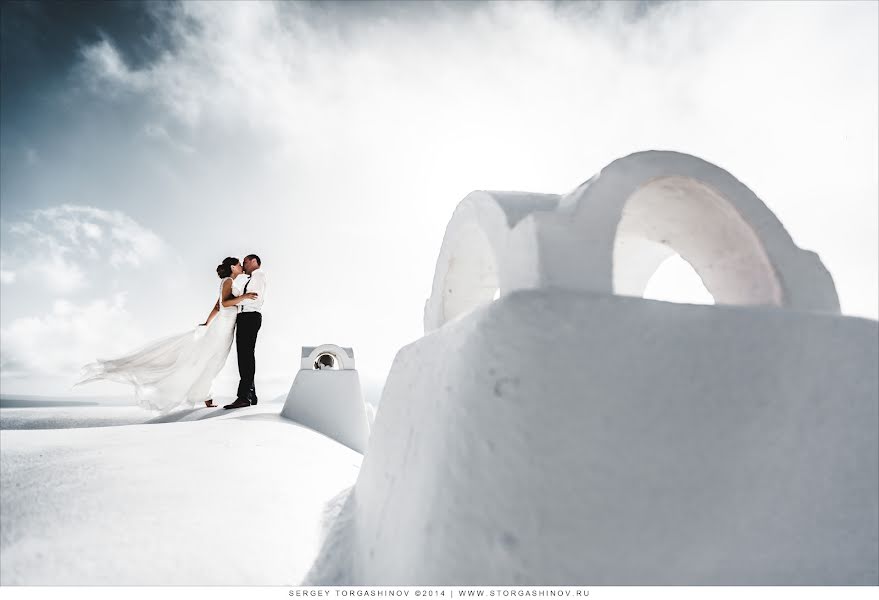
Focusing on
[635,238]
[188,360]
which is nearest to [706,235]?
[635,238]

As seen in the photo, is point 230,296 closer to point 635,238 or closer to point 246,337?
point 246,337

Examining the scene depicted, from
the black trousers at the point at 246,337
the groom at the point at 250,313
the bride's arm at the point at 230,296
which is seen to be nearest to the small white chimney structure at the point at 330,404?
the black trousers at the point at 246,337

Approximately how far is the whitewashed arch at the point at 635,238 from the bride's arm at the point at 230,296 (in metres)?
4.03

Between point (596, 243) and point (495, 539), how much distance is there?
141 centimetres

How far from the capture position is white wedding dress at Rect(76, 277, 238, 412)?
642 centimetres

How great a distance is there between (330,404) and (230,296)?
2.36 meters

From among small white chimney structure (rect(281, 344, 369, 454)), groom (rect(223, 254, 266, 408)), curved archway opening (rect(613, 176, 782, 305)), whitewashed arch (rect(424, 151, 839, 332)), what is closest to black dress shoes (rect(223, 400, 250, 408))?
groom (rect(223, 254, 266, 408))

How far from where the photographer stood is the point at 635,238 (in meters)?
3.36

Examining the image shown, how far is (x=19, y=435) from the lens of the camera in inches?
125

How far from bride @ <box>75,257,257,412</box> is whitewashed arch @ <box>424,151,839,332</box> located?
4.45 m

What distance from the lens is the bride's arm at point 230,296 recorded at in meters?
6.56

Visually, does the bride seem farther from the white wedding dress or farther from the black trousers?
the black trousers
